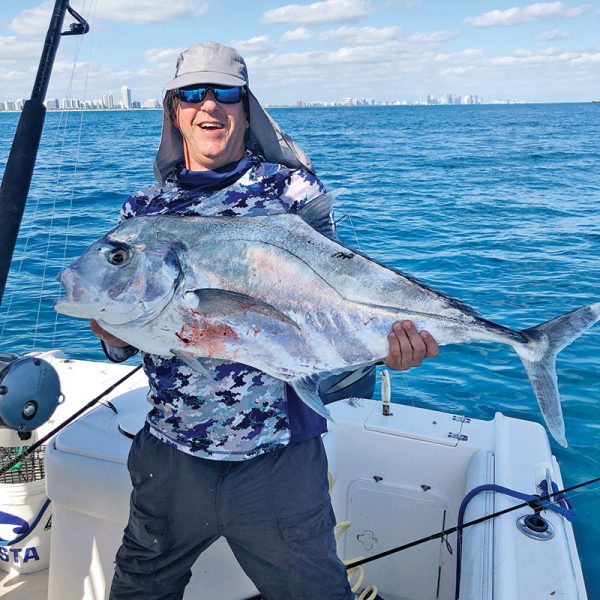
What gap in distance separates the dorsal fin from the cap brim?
576mm

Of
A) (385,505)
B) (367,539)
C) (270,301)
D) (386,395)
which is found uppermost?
(270,301)

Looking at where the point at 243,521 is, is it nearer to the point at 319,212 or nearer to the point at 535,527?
the point at 319,212

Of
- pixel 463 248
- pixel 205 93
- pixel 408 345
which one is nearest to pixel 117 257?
pixel 205 93

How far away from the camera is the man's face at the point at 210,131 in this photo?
7.95 feet

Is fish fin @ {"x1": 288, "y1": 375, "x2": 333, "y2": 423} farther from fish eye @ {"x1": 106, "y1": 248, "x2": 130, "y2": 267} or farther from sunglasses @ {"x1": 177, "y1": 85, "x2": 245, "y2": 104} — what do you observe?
sunglasses @ {"x1": 177, "y1": 85, "x2": 245, "y2": 104}

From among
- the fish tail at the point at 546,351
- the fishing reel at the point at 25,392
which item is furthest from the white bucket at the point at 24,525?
the fish tail at the point at 546,351

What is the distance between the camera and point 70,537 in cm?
303

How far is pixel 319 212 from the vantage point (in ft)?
7.51

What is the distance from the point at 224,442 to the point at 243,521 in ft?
0.97

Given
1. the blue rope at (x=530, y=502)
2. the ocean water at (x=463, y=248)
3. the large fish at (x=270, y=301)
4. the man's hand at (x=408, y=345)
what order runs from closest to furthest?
the large fish at (x=270, y=301) < the man's hand at (x=408, y=345) < the blue rope at (x=530, y=502) < the ocean water at (x=463, y=248)

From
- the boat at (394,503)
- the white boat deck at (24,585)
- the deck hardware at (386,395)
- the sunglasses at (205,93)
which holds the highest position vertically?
the sunglasses at (205,93)

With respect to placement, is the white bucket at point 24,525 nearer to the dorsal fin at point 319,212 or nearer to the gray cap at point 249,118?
the gray cap at point 249,118

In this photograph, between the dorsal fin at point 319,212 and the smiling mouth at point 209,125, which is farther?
the smiling mouth at point 209,125

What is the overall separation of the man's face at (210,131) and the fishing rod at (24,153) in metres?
1.23
